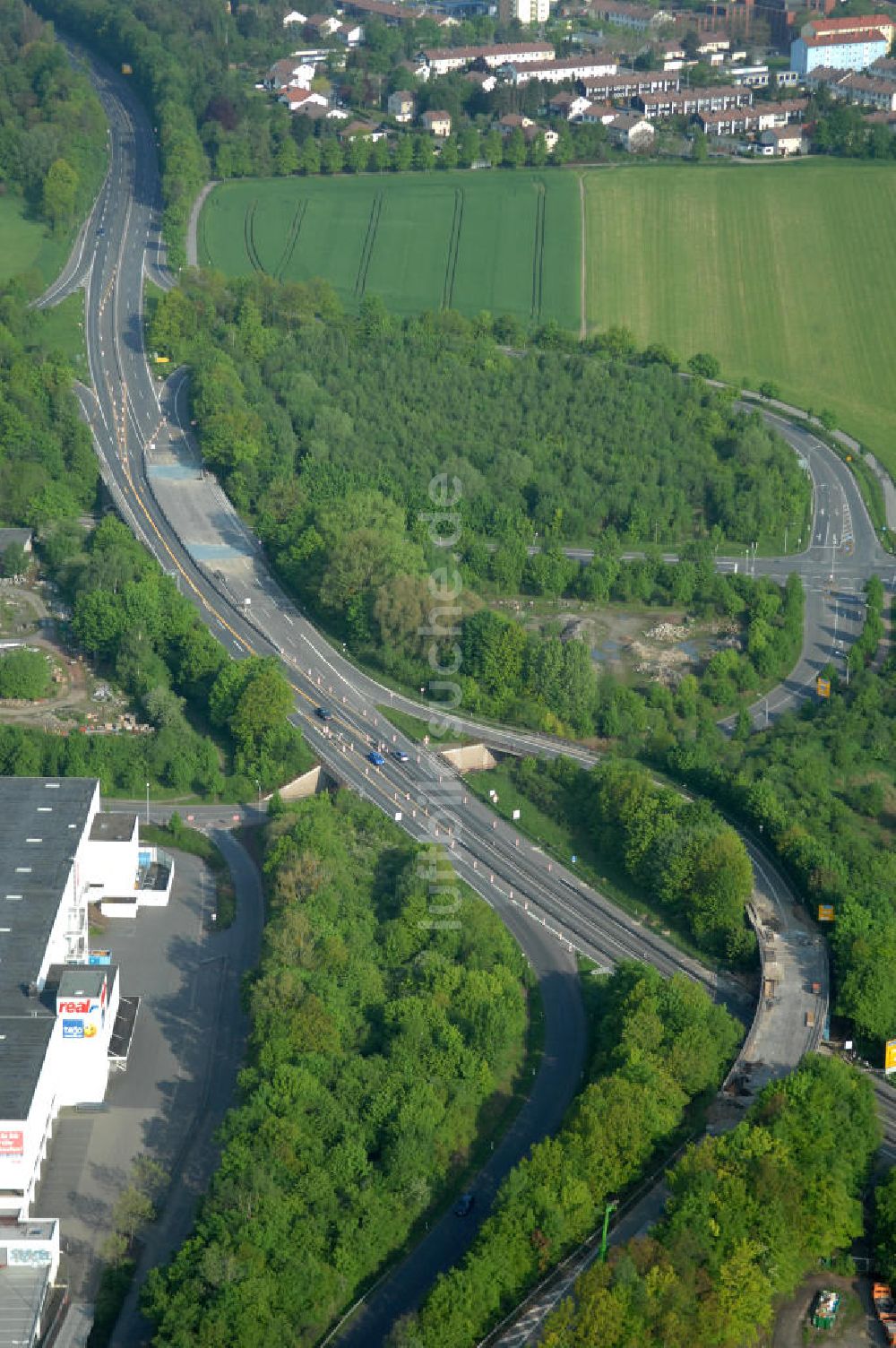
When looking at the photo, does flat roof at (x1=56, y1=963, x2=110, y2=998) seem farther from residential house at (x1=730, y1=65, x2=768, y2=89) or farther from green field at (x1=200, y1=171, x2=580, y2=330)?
residential house at (x1=730, y1=65, x2=768, y2=89)

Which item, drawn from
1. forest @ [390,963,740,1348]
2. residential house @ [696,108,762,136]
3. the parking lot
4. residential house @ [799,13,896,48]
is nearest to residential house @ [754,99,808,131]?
residential house @ [696,108,762,136]

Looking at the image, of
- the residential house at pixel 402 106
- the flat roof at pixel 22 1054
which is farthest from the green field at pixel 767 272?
the flat roof at pixel 22 1054

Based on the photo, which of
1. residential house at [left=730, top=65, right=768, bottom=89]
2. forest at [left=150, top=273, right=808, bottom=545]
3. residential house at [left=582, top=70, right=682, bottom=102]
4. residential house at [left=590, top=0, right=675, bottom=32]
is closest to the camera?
forest at [left=150, top=273, right=808, bottom=545]

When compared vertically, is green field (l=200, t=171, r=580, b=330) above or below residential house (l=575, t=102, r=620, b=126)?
below

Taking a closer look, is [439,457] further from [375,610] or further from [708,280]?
[708,280]

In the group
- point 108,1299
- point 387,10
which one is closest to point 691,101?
point 387,10

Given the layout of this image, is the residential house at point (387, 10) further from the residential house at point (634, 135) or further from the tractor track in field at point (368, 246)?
the tractor track in field at point (368, 246)
